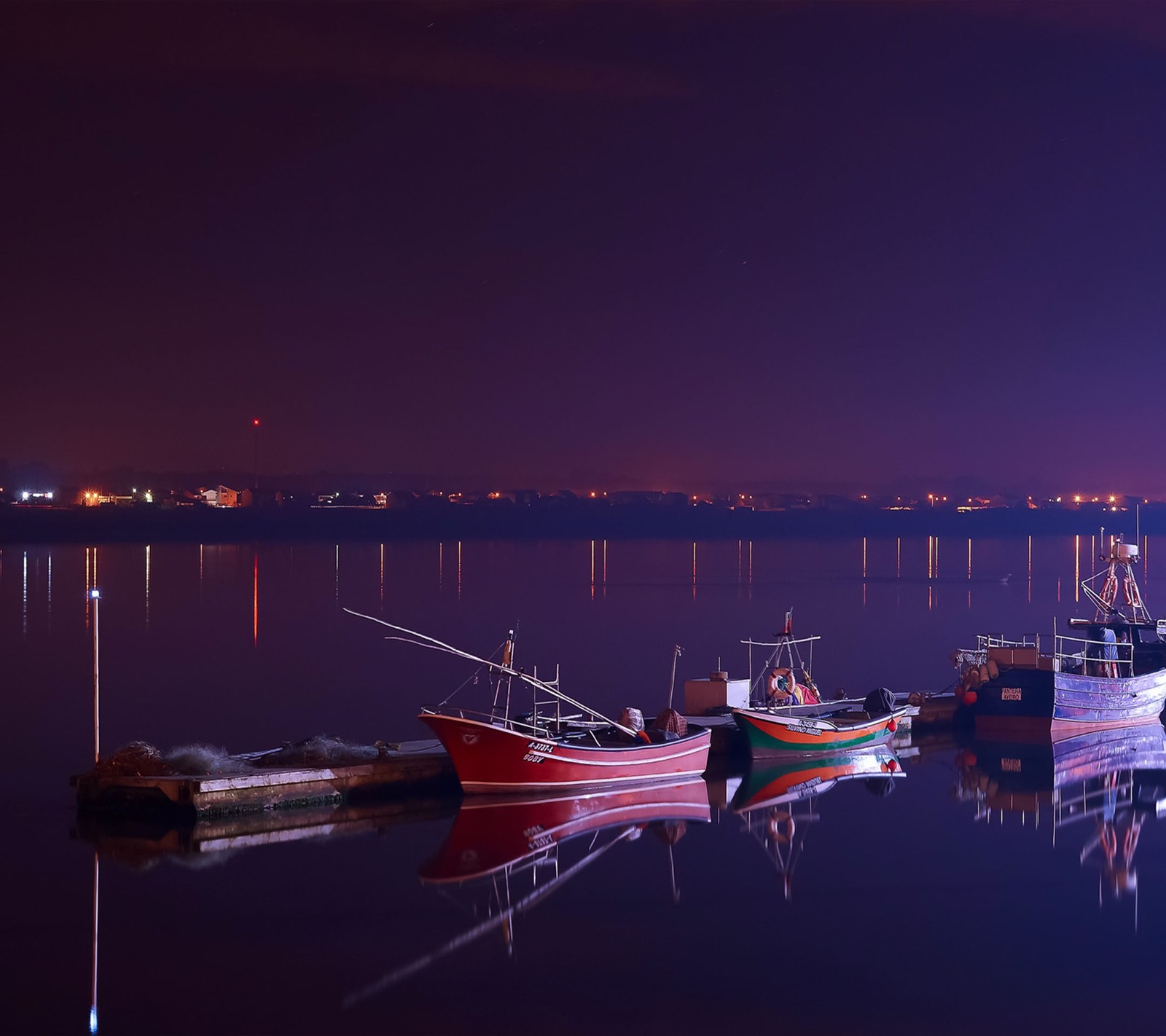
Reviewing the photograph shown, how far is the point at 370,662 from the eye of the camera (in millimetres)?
42281

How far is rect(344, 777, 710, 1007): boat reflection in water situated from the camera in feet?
51.8

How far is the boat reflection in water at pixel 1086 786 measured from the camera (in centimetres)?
1948

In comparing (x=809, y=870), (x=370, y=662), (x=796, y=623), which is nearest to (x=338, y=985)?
(x=809, y=870)

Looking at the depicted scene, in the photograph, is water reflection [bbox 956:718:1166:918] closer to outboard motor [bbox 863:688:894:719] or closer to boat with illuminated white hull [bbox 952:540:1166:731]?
boat with illuminated white hull [bbox 952:540:1166:731]

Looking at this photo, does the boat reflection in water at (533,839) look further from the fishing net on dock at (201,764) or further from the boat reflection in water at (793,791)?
the fishing net on dock at (201,764)

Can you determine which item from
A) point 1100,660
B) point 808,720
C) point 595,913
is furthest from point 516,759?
point 1100,660

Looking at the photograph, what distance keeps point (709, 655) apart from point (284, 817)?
28677 millimetres

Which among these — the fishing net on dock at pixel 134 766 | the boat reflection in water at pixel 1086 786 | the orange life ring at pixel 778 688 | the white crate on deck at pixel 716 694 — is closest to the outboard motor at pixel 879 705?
the orange life ring at pixel 778 688

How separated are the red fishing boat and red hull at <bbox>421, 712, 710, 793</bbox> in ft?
0.03

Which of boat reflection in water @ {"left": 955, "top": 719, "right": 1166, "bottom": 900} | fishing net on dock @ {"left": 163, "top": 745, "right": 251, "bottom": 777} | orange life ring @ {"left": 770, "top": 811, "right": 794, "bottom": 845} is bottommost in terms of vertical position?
boat reflection in water @ {"left": 955, "top": 719, "right": 1166, "bottom": 900}

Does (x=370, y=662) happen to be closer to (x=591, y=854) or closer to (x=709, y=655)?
(x=709, y=655)

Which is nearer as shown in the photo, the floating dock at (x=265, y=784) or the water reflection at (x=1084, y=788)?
the floating dock at (x=265, y=784)

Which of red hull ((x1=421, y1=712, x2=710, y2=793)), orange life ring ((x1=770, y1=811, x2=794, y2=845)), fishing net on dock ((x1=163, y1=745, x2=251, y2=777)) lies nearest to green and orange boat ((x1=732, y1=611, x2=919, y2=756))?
orange life ring ((x1=770, y1=811, x2=794, y2=845))

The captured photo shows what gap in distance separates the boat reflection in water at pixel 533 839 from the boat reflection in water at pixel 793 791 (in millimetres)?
824
